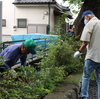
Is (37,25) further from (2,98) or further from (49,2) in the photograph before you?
(2,98)

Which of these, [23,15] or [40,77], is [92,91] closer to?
[40,77]

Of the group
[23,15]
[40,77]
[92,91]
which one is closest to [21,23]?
[23,15]

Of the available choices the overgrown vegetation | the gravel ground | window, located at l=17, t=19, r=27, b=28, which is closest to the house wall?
window, located at l=17, t=19, r=27, b=28

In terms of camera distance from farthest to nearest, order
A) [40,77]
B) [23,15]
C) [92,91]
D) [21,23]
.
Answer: [21,23]
[23,15]
[92,91]
[40,77]

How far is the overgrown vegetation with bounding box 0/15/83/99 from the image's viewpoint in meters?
2.35

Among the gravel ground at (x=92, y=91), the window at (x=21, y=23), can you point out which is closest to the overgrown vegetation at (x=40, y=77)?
the gravel ground at (x=92, y=91)

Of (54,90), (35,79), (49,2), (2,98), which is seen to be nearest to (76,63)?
(54,90)

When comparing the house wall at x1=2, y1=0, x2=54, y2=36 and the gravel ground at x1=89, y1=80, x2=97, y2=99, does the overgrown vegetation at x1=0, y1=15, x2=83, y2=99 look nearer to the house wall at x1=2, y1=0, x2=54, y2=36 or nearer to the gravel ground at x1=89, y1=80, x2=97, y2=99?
the gravel ground at x1=89, y1=80, x2=97, y2=99

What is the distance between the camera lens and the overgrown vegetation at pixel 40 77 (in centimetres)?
235

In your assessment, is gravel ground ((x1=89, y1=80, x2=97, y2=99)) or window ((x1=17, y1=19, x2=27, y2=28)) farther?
Result: window ((x1=17, y1=19, x2=27, y2=28))

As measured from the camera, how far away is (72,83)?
376cm

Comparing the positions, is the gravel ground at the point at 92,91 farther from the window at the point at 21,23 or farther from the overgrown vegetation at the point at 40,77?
the window at the point at 21,23

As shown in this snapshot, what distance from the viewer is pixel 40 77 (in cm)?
302

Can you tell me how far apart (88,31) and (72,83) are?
3.65ft
